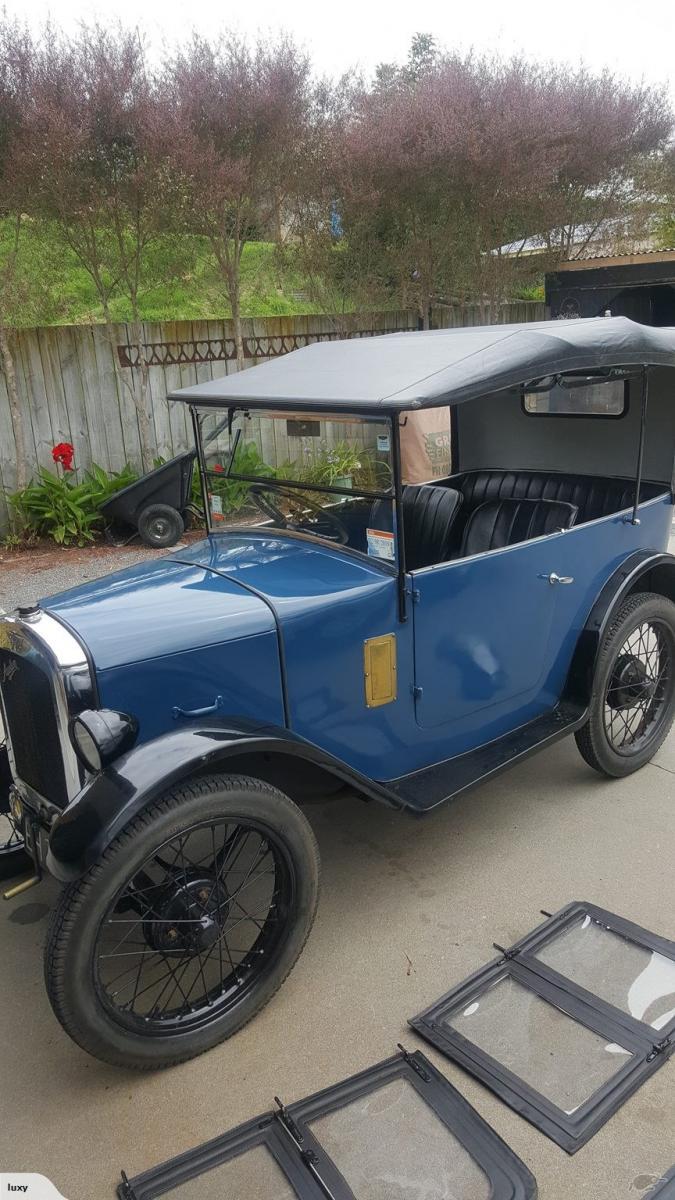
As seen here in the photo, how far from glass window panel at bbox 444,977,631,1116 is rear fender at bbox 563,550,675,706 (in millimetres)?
1258

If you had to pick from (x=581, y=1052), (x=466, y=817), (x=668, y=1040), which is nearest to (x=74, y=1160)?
(x=581, y=1052)

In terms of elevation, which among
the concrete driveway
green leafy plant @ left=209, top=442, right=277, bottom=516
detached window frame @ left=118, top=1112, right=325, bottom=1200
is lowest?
the concrete driveway

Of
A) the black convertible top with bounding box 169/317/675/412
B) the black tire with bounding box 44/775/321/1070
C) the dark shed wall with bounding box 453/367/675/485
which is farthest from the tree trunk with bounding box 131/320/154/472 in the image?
the black tire with bounding box 44/775/321/1070

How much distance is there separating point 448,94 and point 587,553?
761cm

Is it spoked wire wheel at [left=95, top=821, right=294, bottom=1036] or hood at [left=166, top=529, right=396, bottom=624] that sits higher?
hood at [left=166, top=529, right=396, bottom=624]

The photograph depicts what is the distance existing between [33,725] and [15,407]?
5.47 meters

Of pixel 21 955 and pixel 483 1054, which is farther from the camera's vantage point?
pixel 21 955

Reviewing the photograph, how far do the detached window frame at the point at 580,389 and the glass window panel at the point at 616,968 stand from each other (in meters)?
2.00

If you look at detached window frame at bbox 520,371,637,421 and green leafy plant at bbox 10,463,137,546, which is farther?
green leafy plant at bbox 10,463,137,546

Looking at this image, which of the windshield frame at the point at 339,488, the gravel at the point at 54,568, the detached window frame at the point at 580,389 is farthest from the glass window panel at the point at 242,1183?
the gravel at the point at 54,568

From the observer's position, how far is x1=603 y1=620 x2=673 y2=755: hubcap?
3.54 meters

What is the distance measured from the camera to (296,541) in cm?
300

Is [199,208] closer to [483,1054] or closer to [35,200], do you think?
[35,200]

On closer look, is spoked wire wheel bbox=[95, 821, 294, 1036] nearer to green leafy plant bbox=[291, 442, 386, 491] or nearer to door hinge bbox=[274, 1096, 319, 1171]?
door hinge bbox=[274, 1096, 319, 1171]
